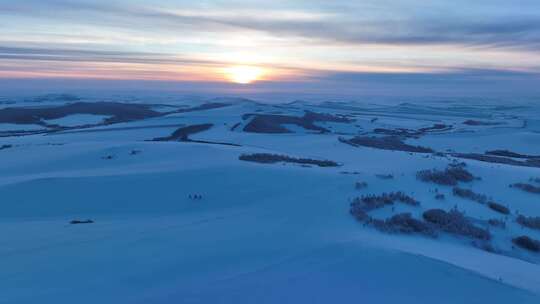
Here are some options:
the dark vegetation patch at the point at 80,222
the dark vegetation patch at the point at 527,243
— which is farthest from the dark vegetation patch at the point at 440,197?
the dark vegetation patch at the point at 80,222

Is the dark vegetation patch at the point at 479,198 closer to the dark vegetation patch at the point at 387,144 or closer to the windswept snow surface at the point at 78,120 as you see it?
the dark vegetation patch at the point at 387,144

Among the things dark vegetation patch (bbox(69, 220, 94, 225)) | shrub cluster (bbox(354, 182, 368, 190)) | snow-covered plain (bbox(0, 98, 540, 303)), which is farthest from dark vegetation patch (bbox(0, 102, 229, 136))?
shrub cluster (bbox(354, 182, 368, 190))

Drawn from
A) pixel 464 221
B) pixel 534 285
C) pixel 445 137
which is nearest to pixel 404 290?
pixel 534 285

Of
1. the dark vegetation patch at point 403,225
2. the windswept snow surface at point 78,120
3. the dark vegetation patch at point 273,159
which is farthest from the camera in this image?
the windswept snow surface at point 78,120

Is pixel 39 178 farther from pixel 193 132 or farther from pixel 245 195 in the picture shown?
pixel 193 132

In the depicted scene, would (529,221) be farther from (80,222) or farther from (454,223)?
(80,222)

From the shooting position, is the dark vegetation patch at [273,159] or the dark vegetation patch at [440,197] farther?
the dark vegetation patch at [273,159]

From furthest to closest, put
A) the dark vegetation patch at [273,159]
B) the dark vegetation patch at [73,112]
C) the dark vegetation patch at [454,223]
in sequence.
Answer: the dark vegetation patch at [73,112]
the dark vegetation patch at [273,159]
the dark vegetation patch at [454,223]
